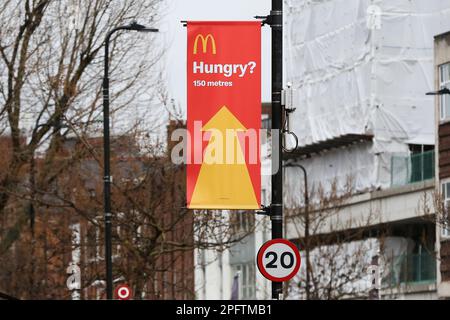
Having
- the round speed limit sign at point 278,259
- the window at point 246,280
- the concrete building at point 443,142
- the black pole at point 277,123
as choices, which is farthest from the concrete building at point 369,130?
the round speed limit sign at point 278,259

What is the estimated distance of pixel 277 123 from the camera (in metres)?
24.9

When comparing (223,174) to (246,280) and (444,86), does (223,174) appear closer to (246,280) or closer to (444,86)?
(444,86)

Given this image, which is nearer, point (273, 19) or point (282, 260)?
point (282, 260)

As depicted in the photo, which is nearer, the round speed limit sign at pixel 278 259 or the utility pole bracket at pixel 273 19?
the round speed limit sign at pixel 278 259

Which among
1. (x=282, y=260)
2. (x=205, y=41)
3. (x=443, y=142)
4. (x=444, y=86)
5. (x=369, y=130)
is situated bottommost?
(x=282, y=260)

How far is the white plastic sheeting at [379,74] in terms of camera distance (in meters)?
70.4

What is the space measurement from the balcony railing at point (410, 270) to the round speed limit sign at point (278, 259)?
3943 cm

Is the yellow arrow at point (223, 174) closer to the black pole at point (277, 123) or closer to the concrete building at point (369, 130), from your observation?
the black pole at point (277, 123)

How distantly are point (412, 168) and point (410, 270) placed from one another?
14.5 ft

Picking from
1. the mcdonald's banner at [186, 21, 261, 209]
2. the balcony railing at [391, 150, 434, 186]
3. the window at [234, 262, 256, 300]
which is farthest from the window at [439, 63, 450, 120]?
the mcdonald's banner at [186, 21, 261, 209]

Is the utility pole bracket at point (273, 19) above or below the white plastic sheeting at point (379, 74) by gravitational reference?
below

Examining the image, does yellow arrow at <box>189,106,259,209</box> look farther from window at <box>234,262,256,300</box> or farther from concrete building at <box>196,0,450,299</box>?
window at <box>234,262,256,300</box>

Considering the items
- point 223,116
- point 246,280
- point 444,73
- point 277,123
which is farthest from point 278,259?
point 246,280
